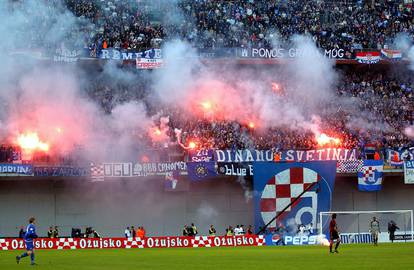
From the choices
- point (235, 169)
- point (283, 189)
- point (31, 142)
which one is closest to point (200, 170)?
point (235, 169)

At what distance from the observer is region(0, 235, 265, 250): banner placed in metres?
41.7

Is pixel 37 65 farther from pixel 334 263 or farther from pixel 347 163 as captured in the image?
pixel 334 263

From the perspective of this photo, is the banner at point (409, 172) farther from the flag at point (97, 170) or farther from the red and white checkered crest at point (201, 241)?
the flag at point (97, 170)

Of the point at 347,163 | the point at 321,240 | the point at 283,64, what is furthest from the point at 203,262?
A: the point at 283,64

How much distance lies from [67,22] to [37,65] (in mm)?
2922

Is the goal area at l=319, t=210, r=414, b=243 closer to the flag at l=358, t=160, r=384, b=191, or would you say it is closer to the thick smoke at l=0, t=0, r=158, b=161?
the flag at l=358, t=160, r=384, b=191

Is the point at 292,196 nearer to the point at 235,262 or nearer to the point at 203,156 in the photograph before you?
the point at 203,156

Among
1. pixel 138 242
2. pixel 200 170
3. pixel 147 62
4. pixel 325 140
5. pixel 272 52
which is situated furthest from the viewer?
pixel 272 52

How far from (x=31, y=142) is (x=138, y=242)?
Result: 869 centimetres

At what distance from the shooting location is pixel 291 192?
44.7 metres

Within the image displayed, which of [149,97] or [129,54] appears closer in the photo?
[129,54]

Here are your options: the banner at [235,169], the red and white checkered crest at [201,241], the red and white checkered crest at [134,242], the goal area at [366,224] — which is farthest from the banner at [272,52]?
the red and white checkered crest at [134,242]

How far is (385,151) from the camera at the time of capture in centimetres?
4822

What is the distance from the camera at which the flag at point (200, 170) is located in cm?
4603
